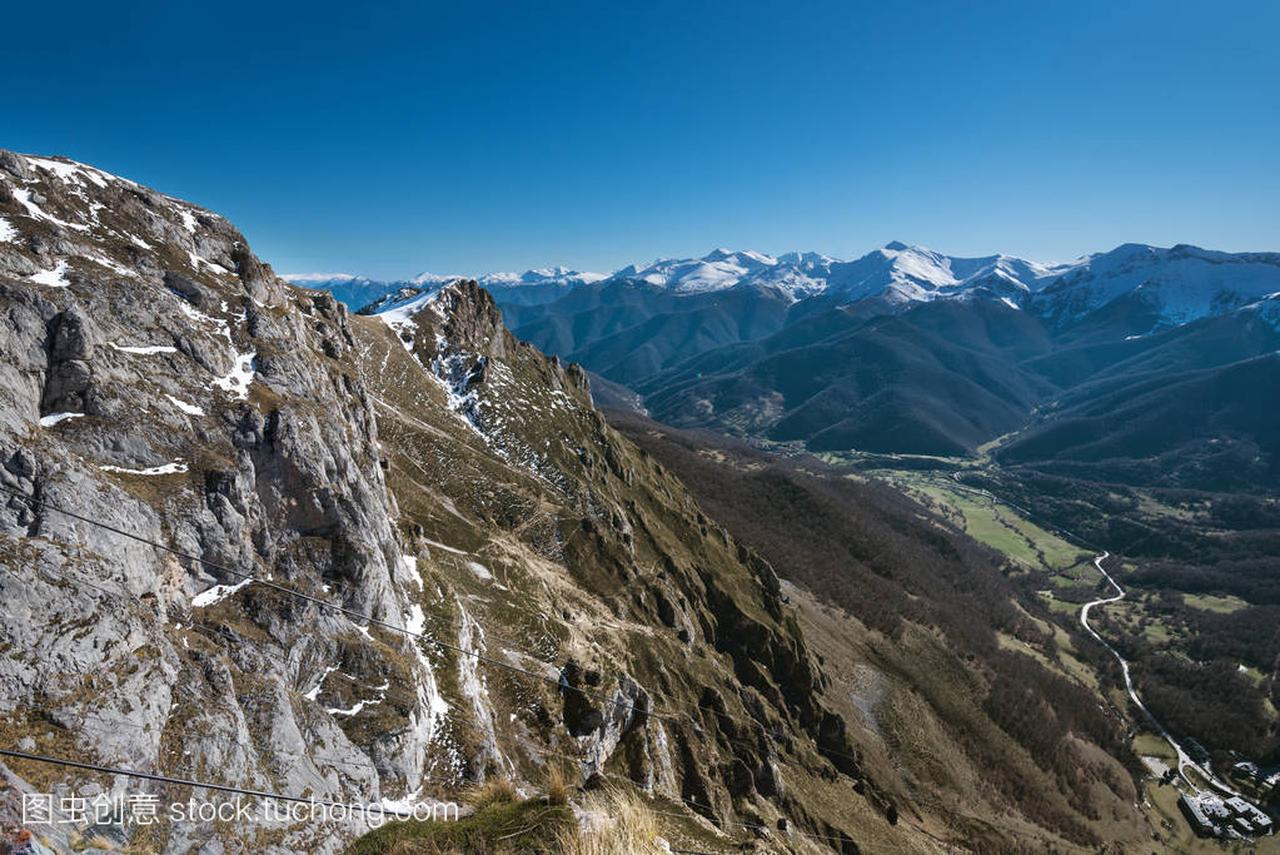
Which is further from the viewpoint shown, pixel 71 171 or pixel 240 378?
pixel 71 171

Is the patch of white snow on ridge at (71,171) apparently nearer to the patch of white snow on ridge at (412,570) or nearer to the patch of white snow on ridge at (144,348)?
the patch of white snow on ridge at (144,348)

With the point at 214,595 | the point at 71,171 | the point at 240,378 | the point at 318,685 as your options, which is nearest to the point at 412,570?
the point at 318,685

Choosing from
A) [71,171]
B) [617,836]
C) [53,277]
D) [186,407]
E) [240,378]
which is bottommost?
[617,836]

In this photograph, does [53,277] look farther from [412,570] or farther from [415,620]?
[415,620]

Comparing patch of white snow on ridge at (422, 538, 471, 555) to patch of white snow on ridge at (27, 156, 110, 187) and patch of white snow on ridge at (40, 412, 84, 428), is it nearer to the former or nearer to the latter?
patch of white snow on ridge at (40, 412, 84, 428)

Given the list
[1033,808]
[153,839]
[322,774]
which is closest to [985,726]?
[1033,808]

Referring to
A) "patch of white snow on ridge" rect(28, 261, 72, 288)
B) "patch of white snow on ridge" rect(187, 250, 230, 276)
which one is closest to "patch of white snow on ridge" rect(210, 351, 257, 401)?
"patch of white snow on ridge" rect(28, 261, 72, 288)
